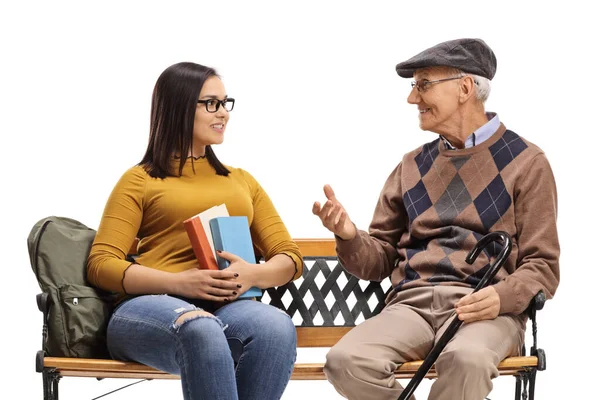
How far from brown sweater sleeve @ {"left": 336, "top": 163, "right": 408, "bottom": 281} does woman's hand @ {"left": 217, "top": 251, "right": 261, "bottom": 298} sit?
34 cm

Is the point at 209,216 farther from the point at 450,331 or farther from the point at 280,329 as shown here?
the point at 450,331

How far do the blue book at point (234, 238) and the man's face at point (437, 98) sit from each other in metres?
0.79

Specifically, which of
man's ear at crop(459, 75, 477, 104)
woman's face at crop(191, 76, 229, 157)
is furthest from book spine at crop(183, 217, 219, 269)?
man's ear at crop(459, 75, 477, 104)

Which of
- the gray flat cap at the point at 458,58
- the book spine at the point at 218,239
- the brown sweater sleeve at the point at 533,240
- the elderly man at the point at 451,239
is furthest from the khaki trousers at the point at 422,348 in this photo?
the gray flat cap at the point at 458,58

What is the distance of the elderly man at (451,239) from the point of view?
11.1ft

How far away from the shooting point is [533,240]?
11.6 ft

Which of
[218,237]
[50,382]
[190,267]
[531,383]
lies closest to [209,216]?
[218,237]

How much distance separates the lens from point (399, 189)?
3910 mm

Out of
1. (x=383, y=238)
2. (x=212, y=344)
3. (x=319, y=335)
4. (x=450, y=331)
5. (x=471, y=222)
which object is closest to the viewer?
(x=212, y=344)

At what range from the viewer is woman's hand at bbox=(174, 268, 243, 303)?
11.6 ft

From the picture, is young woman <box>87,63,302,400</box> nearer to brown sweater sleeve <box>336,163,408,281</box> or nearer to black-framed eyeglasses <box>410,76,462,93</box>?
brown sweater sleeve <box>336,163,408,281</box>

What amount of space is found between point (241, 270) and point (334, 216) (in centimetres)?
40

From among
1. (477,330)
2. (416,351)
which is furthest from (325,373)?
(477,330)

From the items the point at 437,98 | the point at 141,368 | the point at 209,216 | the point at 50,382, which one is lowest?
the point at 50,382
